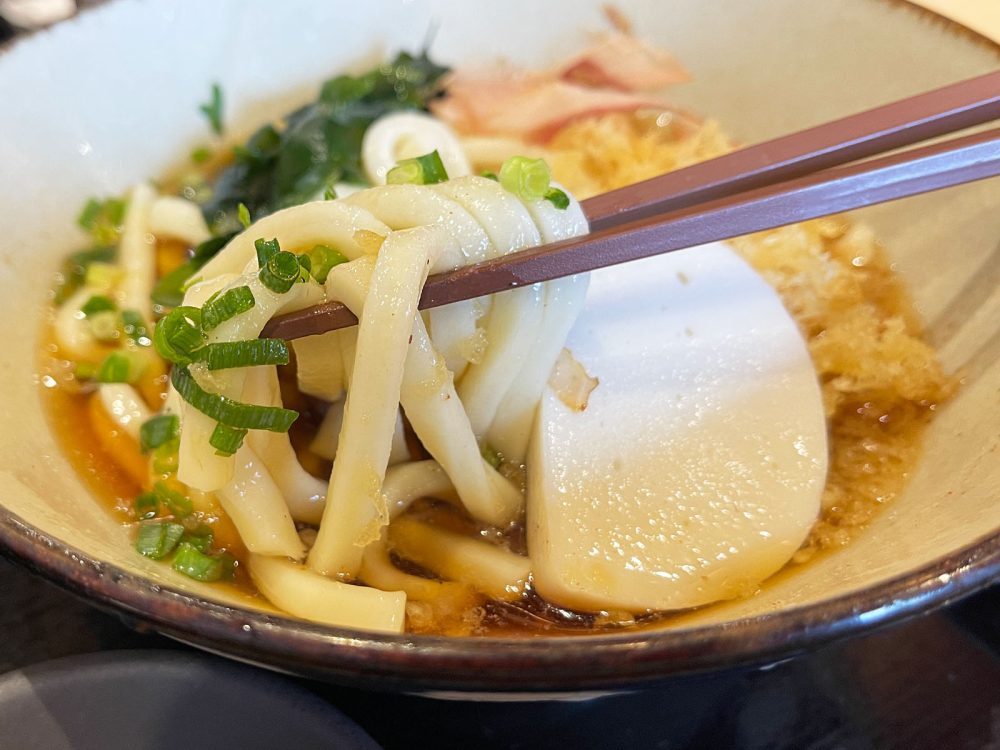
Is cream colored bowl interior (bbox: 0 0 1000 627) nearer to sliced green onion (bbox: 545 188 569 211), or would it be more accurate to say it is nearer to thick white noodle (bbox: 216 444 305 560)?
thick white noodle (bbox: 216 444 305 560)

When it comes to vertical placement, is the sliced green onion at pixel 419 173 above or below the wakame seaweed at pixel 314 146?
above

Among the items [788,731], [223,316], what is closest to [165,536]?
[223,316]

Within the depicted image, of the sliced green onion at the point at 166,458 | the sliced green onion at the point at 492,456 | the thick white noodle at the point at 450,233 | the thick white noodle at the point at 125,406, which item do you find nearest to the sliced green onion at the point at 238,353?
the thick white noodle at the point at 450,233

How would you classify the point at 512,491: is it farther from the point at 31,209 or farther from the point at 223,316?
the point at 31,209

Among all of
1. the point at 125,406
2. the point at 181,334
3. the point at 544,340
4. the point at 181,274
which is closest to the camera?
the point at 181,334

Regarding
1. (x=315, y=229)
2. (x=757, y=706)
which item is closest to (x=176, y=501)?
(x=315, y=229)

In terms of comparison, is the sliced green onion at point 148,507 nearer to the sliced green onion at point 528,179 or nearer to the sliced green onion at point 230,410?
the sliced green onion at point 230,410

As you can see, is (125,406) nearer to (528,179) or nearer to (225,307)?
(225,307)
